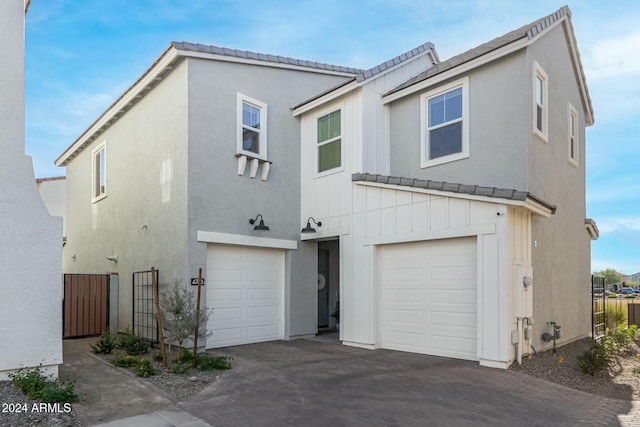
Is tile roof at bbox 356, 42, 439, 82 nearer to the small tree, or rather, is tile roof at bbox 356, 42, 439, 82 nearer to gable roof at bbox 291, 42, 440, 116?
gable roof at bbox 291, 42, 440, 116

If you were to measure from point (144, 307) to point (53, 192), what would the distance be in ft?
47.0

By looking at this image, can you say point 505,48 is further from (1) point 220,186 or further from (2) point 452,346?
(1) point 220,186

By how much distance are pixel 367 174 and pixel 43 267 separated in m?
6.52

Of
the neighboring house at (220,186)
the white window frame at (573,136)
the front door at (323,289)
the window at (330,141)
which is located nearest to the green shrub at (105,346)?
the neighboring house at (220,186)

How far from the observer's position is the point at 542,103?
9.64m

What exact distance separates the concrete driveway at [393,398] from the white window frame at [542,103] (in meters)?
4.96

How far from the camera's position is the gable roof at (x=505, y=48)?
8781 millimetres

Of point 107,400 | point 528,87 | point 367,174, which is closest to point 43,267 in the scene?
point 107,400

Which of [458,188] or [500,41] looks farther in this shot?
[500,41]

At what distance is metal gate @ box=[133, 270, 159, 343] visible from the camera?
1045 cm

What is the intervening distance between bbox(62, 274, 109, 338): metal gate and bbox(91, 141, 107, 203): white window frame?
284 centimetres

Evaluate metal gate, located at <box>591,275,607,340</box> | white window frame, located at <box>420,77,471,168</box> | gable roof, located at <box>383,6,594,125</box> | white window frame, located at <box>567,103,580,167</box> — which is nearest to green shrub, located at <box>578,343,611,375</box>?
white window frame, located at <box>420,77,471,168</box>

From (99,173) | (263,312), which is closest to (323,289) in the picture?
(263,312)

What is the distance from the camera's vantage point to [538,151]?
9.22 meters
